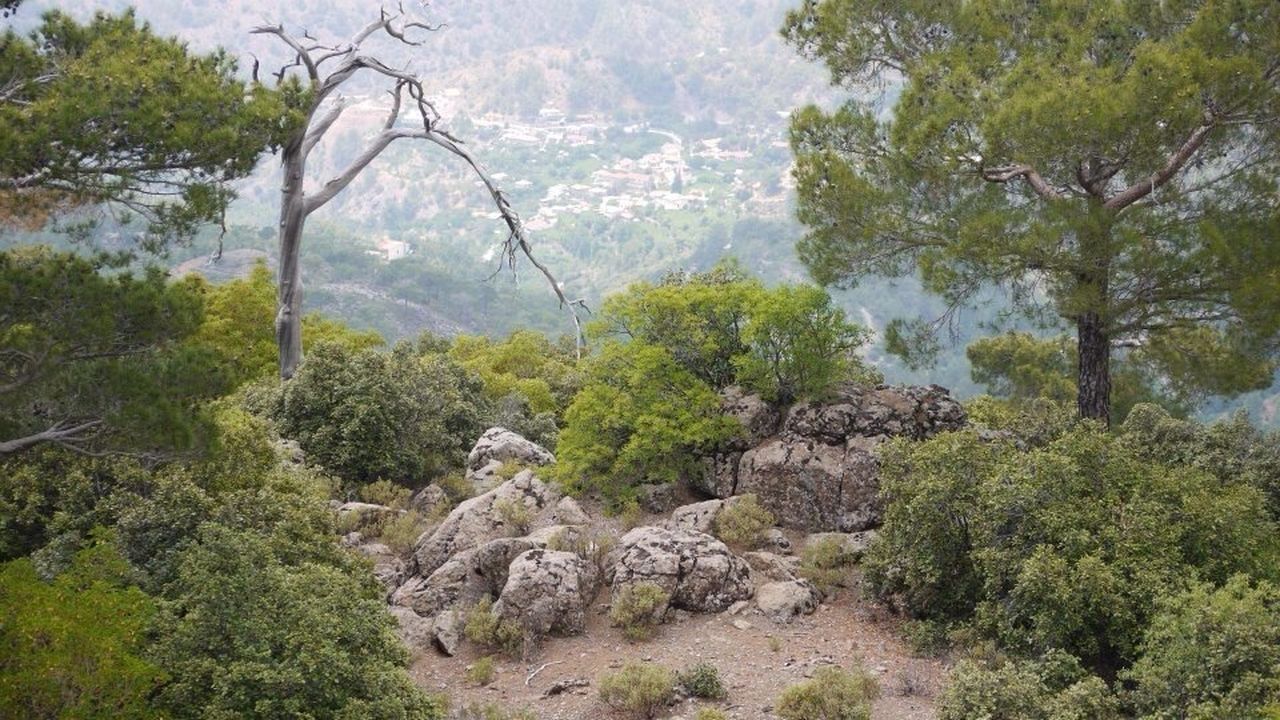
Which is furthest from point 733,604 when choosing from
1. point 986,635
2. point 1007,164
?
point 1007,164

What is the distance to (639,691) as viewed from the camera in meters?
10.1

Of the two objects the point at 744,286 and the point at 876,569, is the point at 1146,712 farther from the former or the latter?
the point at 744,286

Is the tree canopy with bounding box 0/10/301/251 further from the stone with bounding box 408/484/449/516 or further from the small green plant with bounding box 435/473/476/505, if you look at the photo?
the small green plant with bounding box 435/473/476/505

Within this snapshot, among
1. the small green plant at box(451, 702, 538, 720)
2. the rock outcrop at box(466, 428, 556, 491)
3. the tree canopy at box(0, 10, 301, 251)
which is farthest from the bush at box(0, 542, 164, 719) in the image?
the rock outcrop at box(466, 428, 556, 491)

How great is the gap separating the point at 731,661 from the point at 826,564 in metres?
2.56

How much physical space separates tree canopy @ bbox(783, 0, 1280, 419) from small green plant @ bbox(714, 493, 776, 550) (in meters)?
3.81

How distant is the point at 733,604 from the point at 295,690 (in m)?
5.41

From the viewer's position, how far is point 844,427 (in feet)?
48.5

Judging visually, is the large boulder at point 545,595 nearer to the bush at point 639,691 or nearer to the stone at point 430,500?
the bush at point 639,691

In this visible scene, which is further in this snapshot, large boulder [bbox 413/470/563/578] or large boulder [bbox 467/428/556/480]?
large boulder [bbox 467/428/556/480]

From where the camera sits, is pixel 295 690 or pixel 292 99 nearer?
pixel 295 690

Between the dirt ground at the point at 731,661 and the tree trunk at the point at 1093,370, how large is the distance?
15.7 ft

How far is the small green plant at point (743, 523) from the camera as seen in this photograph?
1372 centimetres

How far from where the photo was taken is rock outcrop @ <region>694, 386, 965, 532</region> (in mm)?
14406
